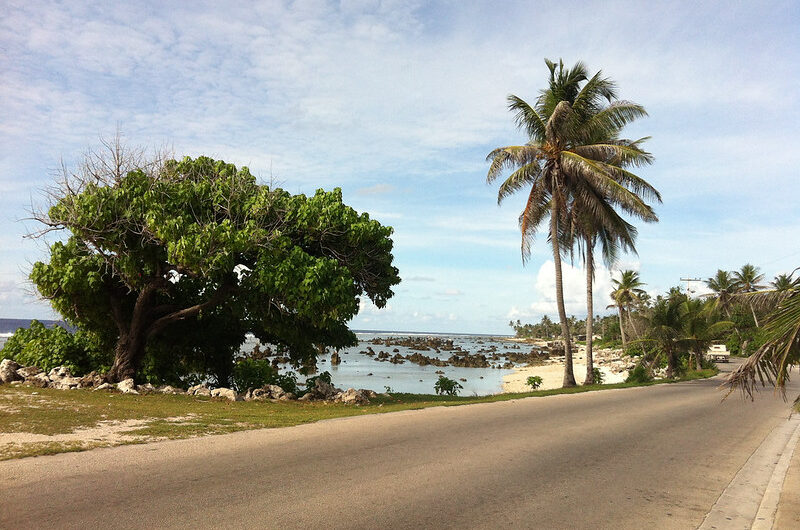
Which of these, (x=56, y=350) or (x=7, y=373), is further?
(x=56, y=350)

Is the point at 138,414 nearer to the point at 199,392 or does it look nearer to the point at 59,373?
the point at 199,392

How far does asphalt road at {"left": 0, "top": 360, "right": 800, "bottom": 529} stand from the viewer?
4969 millimetres

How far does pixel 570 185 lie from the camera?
23.0 meters

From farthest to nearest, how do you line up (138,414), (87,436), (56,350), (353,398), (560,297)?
(560,297)
(56,350)
(353,398)
(138,414)
(87,436)

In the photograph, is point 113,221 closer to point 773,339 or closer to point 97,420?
point 97,420

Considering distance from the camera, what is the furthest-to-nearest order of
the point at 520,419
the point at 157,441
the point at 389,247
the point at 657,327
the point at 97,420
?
the point at 657,327, the point at 389,247, the point at 520,419, the point at 97,420, the point at 157,441

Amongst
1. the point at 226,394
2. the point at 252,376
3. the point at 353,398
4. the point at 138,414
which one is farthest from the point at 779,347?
the point at 252,376

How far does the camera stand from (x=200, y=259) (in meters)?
13.1

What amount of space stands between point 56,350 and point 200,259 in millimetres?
7098

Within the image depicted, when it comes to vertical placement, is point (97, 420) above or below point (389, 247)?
below

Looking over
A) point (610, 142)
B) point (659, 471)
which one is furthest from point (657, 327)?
point (659, 471)

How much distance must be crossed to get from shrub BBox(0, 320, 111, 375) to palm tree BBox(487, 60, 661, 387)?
53.8 feet

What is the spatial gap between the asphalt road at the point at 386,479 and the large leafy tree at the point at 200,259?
205 inches

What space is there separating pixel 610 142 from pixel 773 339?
73.3ft
